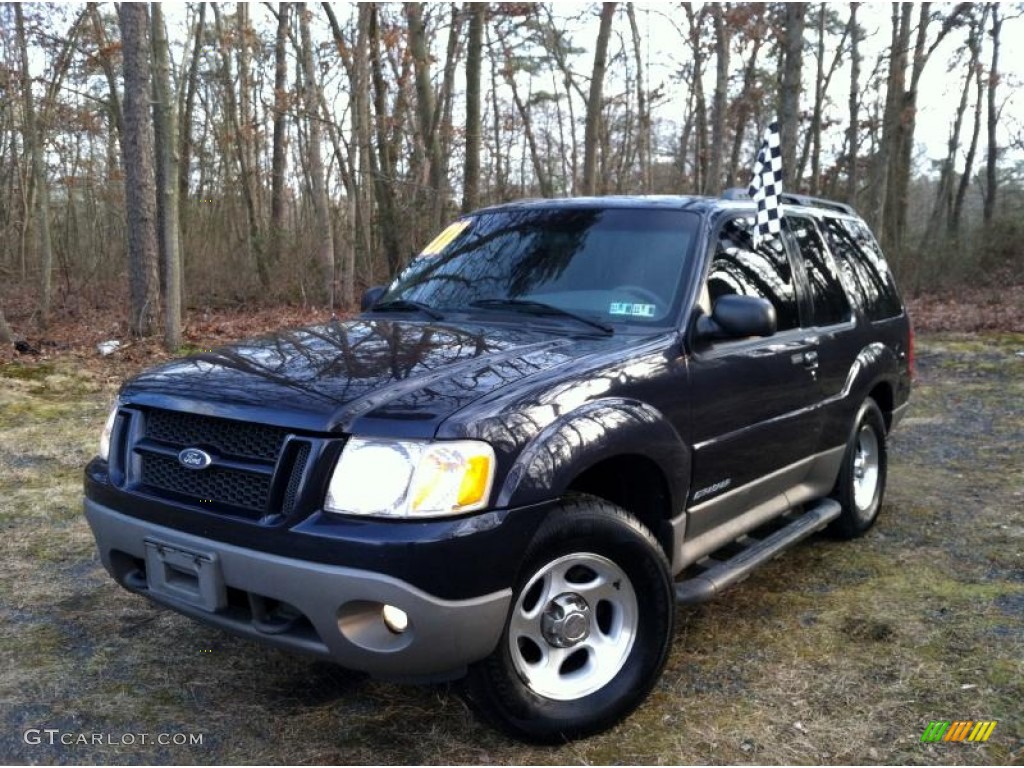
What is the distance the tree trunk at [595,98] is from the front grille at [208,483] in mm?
15020

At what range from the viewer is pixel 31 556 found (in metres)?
4.56

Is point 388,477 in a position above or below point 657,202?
below

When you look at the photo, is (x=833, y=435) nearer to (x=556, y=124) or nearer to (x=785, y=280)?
(x=785, y=280)

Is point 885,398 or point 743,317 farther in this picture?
point 885,398

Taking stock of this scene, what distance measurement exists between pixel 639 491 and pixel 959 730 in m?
1.35

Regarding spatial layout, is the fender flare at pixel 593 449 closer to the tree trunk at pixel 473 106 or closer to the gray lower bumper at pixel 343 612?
the gray lower bumper at pixel 343 612

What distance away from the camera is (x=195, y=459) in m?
2.69

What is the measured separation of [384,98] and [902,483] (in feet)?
58.3

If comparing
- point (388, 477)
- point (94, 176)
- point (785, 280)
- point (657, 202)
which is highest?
point (94, 176)

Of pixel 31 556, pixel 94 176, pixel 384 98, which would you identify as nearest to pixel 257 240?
pixel 384 98

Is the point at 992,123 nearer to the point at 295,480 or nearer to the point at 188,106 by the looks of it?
the point at 188,106

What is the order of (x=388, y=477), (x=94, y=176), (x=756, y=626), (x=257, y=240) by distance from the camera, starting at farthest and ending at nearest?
1. (x=94, y=176)
2. (x=257, y=240)
3. (x=756, y=626)
4. (x=388, y=477)

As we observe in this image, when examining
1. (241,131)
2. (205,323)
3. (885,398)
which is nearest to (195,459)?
(885,398)

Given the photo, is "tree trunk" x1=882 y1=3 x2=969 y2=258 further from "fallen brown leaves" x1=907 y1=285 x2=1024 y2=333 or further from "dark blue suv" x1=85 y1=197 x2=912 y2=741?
"dark blue suv" x1=85 y1=197 x2=912 y2=741
